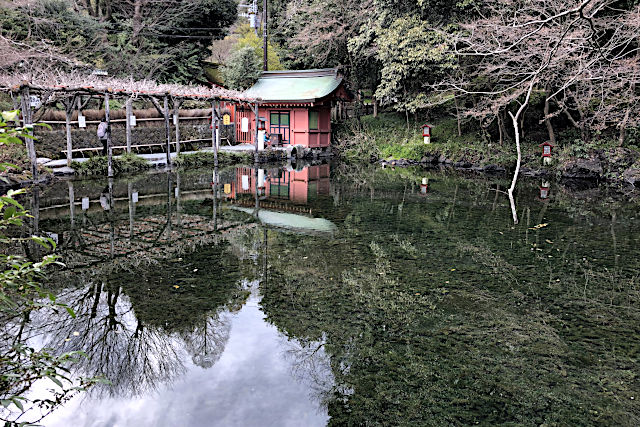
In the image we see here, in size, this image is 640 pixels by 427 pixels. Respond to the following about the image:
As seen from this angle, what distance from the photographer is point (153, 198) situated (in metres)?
12.0

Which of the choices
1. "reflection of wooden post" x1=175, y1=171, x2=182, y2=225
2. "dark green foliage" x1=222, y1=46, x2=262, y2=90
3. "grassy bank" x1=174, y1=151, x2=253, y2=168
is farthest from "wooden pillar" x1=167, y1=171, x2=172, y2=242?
"dark green foliage" x1=222, y1=46, x2=262, y2=90

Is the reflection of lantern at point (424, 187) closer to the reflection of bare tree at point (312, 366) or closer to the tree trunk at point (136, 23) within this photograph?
the reflection of bare tree at point (312, 366)

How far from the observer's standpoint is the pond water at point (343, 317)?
3914 millimetres

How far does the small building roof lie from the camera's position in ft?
76.4

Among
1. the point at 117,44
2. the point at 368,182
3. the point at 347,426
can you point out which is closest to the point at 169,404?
the point at 347,426

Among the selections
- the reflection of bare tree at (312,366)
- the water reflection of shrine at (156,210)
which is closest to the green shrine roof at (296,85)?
the water reflection of shrine at (156,210)

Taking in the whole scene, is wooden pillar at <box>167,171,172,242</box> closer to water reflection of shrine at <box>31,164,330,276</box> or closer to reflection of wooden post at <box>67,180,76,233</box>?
water reflection of shrine at <box>31,164,330,276</box>

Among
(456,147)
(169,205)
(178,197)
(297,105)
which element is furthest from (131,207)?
(456,147)

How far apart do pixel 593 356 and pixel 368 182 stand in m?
11.7

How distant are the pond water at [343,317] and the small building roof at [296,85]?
13.5 m

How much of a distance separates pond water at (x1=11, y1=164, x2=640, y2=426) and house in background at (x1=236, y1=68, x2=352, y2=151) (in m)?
13.6

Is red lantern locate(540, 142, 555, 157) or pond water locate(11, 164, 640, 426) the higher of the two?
red lantern locate(540, 142, 555, 157)

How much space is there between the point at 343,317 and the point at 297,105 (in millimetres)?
18986

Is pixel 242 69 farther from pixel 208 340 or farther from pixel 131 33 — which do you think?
pixel 208 340
